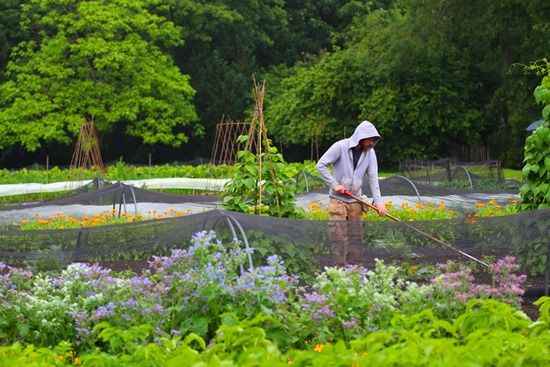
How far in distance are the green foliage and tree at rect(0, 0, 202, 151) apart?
77.4 feet

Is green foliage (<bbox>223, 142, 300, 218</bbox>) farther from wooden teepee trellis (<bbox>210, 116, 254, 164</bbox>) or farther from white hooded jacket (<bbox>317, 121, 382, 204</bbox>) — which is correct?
wooden teepee trellis (<bbox>210, 116, 254, 164</bbox>)

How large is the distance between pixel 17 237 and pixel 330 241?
6.94 ft

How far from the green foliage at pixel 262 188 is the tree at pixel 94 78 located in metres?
23.6

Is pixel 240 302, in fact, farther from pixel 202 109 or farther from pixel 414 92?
pixel 202 109

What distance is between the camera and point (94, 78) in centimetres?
3509

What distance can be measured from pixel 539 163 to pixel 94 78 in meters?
28.0

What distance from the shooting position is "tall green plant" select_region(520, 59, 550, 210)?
837 cm

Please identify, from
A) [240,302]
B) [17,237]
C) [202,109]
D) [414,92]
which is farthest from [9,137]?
[240,302]

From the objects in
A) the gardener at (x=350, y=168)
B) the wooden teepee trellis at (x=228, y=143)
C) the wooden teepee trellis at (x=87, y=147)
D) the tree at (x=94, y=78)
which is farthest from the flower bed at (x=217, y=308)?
the tree at (x=94, y=78)

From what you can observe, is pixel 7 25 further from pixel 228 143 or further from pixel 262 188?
pixel 262 188

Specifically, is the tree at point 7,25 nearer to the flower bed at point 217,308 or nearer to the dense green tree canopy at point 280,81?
the dense green tree canopy at point 280,81

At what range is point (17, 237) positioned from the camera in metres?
7.10

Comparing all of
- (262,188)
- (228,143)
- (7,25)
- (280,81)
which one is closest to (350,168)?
(262,188)

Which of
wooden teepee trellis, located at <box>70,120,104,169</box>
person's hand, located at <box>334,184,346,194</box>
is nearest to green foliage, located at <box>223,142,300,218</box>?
person's hand, located at <box>334,184,346,194</box>
